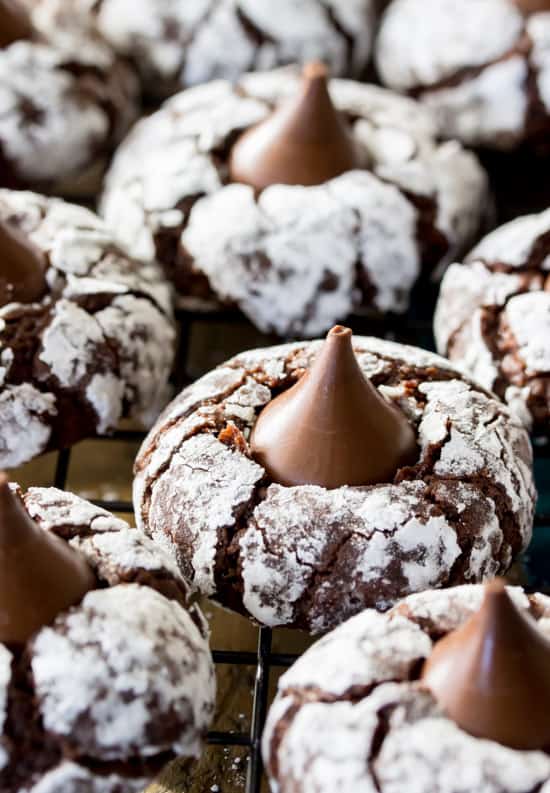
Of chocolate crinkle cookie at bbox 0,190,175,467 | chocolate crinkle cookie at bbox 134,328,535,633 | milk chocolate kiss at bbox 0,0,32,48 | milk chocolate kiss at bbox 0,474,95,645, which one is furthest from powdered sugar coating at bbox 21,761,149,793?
milk chocolate kiss at bbox 0,0,32,48

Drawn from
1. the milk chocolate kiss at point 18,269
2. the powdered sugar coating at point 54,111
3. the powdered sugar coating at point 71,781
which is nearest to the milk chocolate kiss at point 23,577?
the powdered sugar coating at point 71,781

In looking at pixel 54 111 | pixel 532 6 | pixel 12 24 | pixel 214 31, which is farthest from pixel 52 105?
pixel 532 6

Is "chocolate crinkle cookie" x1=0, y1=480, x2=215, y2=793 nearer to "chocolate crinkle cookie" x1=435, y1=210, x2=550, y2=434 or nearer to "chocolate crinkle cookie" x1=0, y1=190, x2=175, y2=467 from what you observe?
"chocolate crinkle cookie" x1=0, y1=190, x2=175, y2=467

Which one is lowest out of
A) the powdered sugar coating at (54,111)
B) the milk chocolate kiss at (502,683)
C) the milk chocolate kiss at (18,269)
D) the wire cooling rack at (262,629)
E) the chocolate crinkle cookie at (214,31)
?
the wire cooling rack at (262,629)

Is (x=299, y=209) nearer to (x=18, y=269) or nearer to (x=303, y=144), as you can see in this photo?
(x=303, y=144)

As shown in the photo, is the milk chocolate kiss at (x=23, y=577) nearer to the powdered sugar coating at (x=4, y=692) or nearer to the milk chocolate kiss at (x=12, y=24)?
the powdered sugar coating at (x=4, y=692)
